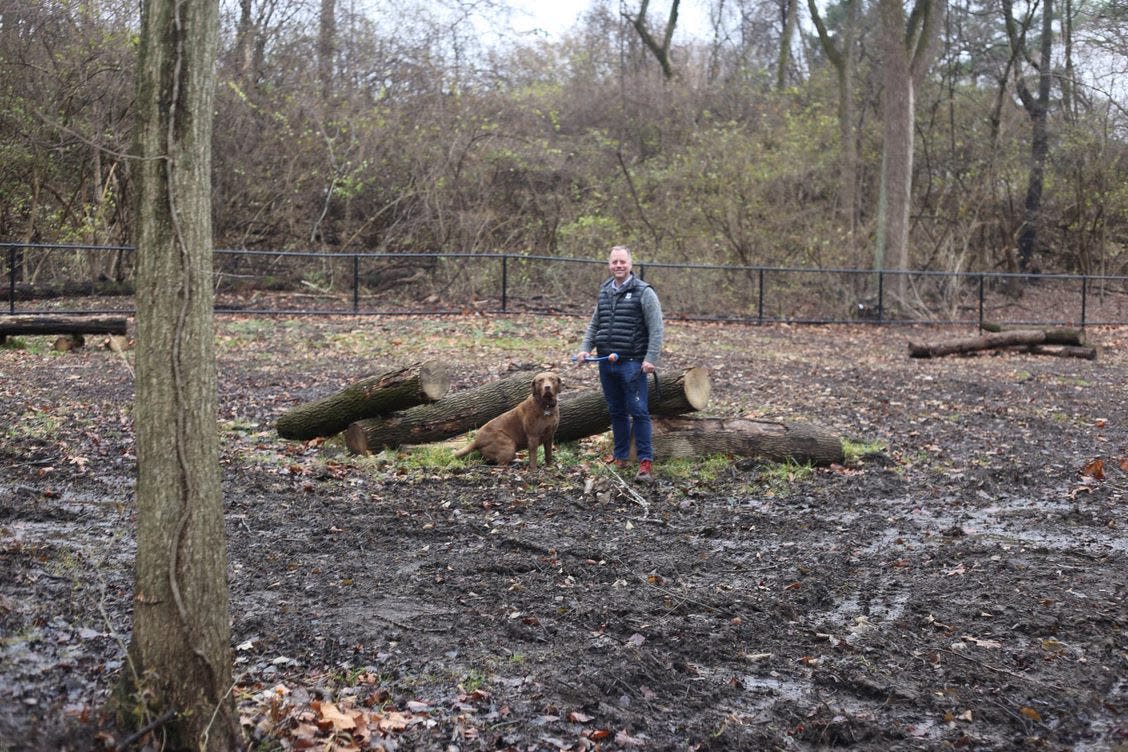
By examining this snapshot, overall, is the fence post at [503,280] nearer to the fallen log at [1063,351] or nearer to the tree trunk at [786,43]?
the fallen log at [1063,351]

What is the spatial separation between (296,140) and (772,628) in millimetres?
20402

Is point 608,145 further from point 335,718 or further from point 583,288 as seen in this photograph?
point 335,718

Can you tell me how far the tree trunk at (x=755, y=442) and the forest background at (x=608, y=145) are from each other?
14290 millimetres

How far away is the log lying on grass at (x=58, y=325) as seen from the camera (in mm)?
15156

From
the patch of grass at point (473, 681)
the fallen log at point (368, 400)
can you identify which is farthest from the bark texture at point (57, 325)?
the patch of grass at point (473, 681)

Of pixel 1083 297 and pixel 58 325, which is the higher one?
pixel 1083 297

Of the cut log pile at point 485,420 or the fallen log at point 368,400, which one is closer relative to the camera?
the fallen log at point 368,400

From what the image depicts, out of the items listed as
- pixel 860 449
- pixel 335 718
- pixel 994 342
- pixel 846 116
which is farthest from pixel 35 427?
pixel 846 116

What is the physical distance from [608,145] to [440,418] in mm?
20800

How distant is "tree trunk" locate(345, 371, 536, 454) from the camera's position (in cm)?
958

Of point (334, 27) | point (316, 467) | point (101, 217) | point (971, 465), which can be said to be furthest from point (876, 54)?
point (316, 467)

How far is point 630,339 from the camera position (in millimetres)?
8984

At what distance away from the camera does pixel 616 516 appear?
7914 mm

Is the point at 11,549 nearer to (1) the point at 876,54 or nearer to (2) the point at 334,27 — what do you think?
(2) the point at 334,27
